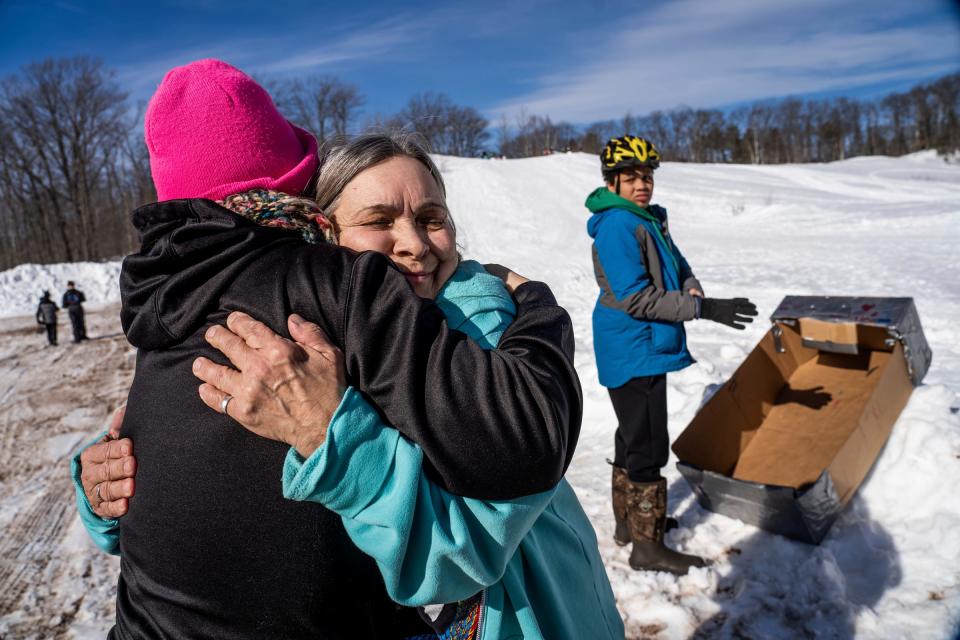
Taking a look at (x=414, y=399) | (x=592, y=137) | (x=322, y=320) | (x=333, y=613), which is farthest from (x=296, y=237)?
(x=592, y=137)

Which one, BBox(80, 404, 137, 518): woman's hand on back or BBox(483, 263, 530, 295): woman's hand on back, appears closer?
BBox(80, 404, 137, 518): woman's hand on back

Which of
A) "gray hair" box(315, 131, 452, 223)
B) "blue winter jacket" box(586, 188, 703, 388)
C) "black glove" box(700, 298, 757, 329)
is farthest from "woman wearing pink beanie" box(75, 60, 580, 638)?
"black glove" box(700, 298, 757, 329)

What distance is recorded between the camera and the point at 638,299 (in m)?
3.18

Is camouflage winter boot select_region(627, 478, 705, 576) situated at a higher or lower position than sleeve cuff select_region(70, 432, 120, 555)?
lower

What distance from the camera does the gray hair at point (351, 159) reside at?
1.30 m

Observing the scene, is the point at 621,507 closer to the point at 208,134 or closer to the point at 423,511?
the point at 423,511

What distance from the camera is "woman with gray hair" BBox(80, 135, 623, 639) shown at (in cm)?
92

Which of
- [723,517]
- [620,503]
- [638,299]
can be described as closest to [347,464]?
[638,299]

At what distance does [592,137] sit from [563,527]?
68.3 m

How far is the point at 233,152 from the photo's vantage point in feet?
3.70

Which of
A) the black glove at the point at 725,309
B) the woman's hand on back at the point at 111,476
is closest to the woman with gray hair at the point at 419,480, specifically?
the woman's hand on back at the point at 111,476

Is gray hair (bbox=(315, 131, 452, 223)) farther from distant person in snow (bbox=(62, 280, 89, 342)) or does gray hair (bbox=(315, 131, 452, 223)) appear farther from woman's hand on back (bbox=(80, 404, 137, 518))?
distant person in snow (bbox=(62, 280, 89, 342))

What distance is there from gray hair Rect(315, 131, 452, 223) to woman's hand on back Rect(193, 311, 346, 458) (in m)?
0.42

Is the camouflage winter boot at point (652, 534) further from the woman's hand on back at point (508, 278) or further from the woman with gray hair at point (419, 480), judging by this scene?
the woman's hand on back at point (508, 278)
